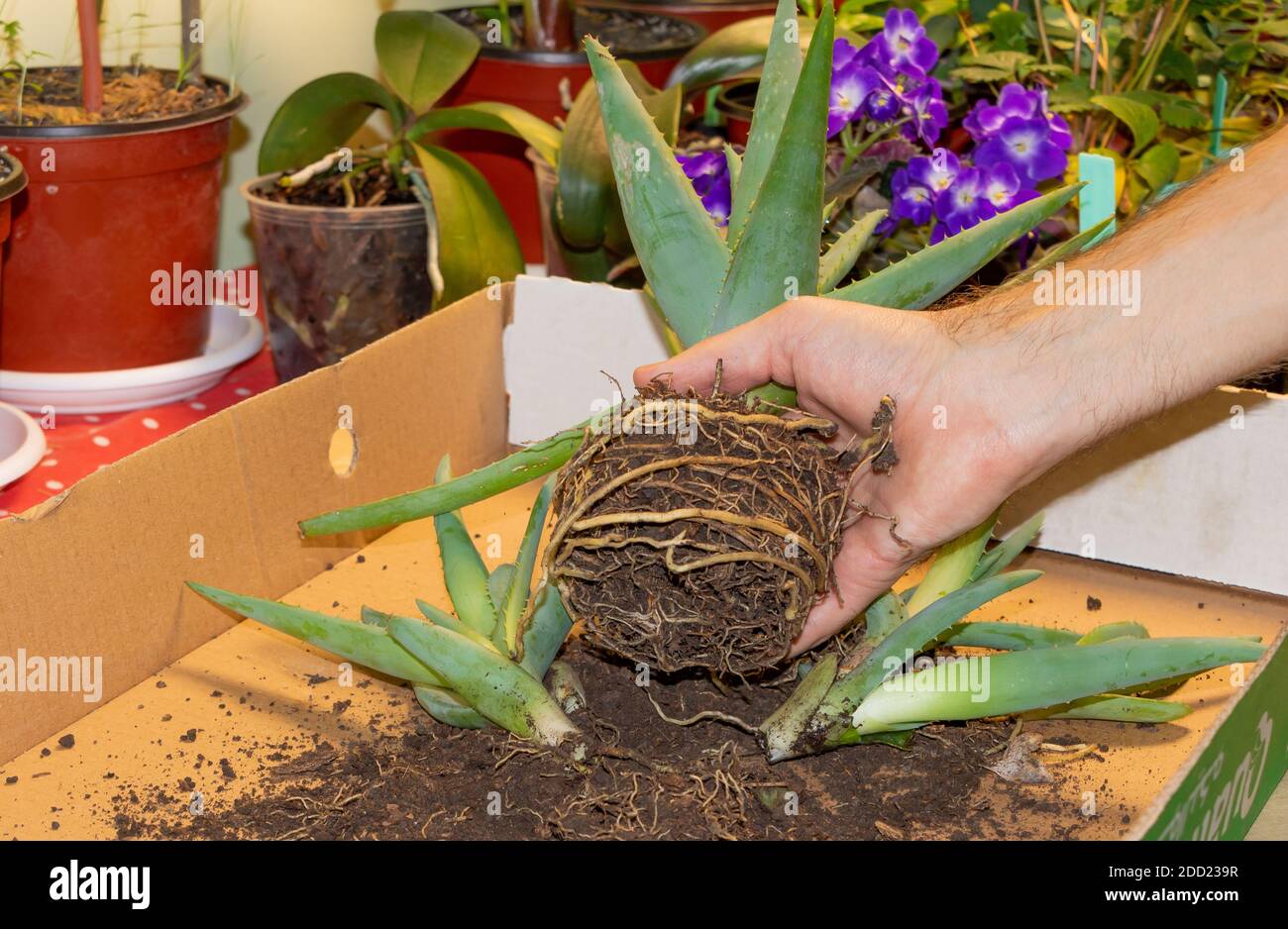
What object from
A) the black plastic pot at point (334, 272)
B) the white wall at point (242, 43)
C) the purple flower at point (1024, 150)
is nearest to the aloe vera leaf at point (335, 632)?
the black plastic pot at point (334, 272)

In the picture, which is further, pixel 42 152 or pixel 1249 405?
pixel 42 152

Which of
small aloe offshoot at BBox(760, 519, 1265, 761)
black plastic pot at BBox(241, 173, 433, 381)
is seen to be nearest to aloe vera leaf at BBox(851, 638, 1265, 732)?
small aloe offshoot at BBox(760, 519, 1265, 761)

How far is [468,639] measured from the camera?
0.82 m

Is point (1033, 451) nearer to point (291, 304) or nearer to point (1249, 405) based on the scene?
point (1249, 405)

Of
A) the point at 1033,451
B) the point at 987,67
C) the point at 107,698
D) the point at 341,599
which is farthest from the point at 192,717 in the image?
the point at 987,67

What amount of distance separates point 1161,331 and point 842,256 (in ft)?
0.66

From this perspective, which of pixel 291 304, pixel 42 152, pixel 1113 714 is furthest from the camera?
pixel 291 304

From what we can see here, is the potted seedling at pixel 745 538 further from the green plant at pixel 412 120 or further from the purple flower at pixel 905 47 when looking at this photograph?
the green plant at pixel 412 120

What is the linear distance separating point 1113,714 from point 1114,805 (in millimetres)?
68

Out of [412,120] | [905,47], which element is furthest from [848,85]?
[412,120]

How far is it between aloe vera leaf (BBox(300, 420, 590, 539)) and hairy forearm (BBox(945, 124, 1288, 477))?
24cm

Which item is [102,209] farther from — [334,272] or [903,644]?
[903,644]

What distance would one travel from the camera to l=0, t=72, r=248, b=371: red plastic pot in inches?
45.0

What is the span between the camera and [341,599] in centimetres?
103
